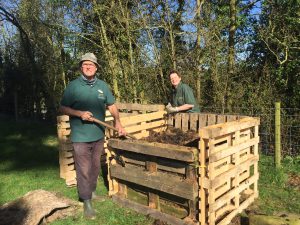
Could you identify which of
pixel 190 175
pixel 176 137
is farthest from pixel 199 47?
pixel 190 175

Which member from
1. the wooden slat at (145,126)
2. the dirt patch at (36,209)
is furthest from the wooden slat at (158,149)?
the dirt patch at (36,209)

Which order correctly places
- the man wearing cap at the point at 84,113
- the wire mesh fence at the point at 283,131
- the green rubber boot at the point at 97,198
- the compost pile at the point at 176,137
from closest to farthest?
1. the man wearing cap at the point at 84,113
2. the compost pile at the point at 176,137
3. the green rubber boot at the point at 97,198
4. the wire mesh fence at the point at 283,131

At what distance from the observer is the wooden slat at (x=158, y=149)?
414 cm

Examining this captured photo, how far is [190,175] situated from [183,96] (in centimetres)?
229

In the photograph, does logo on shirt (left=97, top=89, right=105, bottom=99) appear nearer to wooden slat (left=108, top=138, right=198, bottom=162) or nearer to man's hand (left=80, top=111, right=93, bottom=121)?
man's hand (left=80, top=111, right=93, bottom=121)

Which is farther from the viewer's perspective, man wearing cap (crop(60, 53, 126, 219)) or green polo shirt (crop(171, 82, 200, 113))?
green polo shirt (crop(171, 82, 200, 113))

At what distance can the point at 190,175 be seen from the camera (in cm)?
423

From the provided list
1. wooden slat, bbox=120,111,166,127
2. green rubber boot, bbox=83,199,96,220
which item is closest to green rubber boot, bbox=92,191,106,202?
green rubber boot, bbox=83,199,96,220

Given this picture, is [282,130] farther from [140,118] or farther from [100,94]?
[100,94]

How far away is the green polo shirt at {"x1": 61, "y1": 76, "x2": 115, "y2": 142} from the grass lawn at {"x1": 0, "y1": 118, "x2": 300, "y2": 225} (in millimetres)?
1132

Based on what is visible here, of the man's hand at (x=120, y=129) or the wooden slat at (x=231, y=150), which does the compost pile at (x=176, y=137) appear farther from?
the wooden slat at (x=231, y=150)

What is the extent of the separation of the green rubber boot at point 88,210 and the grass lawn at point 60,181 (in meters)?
0.08

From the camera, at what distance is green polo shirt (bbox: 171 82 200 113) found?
620 centimetres

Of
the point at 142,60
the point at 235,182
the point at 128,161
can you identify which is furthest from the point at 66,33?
the point at 235,182
